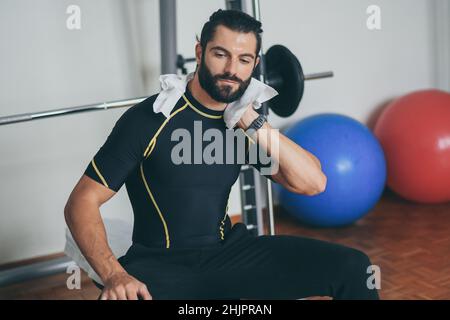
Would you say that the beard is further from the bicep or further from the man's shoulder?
the bicep

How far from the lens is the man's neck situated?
167 centimetres

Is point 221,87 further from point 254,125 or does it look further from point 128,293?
point 128,293

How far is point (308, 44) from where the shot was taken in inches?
130

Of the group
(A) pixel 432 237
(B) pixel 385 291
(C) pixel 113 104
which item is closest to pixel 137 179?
(C) pixel 113 104

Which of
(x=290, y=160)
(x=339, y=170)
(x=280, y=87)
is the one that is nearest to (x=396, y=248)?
(x=339, y=170)

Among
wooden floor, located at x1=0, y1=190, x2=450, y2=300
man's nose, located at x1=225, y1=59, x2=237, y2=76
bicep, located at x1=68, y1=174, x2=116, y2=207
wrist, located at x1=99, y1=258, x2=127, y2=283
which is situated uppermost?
man's nose, located at x1=225, y1=59, x2=237, y2=76

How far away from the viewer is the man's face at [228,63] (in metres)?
1.58

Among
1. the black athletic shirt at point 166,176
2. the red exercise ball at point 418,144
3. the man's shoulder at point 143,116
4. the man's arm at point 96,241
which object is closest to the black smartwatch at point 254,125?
the black athletic shirt at point 166,176

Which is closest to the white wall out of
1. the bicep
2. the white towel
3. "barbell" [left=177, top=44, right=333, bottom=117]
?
"barbell" [left=177, top=44, right=333, bottom=117]

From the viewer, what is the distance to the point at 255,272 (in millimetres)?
1571

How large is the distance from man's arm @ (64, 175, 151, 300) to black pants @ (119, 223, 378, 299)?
10 cm

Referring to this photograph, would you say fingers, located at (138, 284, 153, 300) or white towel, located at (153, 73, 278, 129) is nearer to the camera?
fingers, located at (138, 284, 153, 300)

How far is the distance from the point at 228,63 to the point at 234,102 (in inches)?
4.2

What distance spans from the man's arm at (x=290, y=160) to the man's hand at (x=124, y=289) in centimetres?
50
